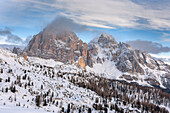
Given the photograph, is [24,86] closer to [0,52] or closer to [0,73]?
[0,73]

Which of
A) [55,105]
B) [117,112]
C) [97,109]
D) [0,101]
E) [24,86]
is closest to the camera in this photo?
[0,101]

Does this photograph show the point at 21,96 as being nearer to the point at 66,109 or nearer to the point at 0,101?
the point at 0,101

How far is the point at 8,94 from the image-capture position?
5369 centimetres

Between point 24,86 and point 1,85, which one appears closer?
point 1,85

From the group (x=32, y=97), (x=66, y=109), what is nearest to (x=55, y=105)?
(x=66, y=109)

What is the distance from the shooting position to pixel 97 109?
3686 inches

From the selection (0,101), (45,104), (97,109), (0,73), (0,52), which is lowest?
(97,109)

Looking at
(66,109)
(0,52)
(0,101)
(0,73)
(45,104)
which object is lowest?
(66,109)

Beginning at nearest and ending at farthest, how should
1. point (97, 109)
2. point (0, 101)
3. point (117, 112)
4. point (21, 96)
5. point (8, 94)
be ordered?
1. point (0, 101)
2. point (8, 94)
3. point (21, 96)
4. point (97, 109)
5. point (117, 112)

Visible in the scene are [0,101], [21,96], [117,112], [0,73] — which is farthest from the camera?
[117,112]

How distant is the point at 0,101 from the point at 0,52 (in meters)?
83.0

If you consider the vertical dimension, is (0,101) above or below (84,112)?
above

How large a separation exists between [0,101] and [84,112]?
42426 millimetres

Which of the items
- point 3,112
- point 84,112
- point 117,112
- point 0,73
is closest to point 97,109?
point 84,112
